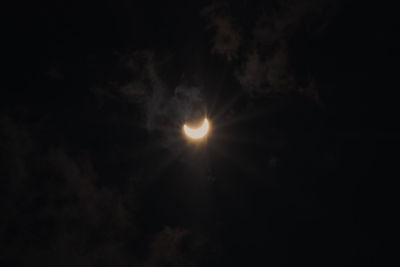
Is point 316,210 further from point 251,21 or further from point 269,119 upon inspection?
point 251,21

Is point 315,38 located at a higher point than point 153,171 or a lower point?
higher

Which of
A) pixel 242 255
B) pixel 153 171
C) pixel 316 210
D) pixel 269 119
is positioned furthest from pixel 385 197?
pixel 153 171

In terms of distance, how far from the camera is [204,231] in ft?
19.2

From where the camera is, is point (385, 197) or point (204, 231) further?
point (204, 231)

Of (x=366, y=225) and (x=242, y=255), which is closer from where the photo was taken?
(x=366, y=225)

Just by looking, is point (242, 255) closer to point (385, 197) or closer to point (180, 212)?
point (180, 212)

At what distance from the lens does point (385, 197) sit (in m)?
5.28

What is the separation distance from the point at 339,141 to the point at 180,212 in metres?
4.32

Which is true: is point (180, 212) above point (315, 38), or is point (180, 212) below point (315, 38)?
below

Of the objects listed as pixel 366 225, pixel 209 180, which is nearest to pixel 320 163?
pixel 366 225

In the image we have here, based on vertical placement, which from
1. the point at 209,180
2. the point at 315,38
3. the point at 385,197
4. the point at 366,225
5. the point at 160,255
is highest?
the point at 315,38

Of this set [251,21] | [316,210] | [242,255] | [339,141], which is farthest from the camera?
[242,255]

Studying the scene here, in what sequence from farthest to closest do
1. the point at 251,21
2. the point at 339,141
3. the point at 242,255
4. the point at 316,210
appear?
the point at 242,255
the point at 316,210
the point at 339,141
the point at 251,21

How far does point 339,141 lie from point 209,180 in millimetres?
3274
